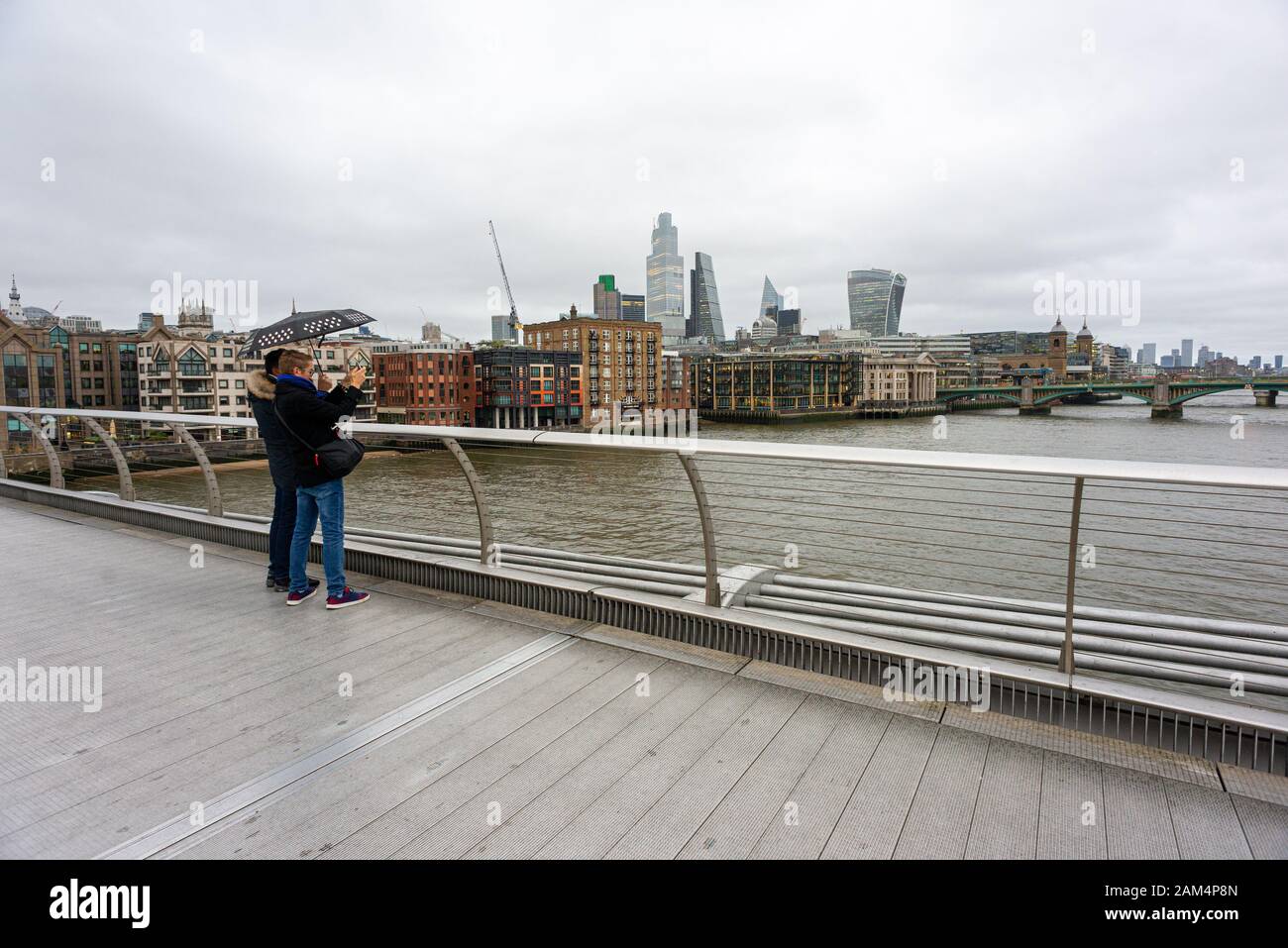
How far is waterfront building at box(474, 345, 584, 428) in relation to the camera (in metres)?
93.8

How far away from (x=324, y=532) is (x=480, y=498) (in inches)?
38.6

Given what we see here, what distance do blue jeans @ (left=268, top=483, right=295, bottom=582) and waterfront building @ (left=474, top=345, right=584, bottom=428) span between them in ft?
288

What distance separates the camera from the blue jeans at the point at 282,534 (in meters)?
4.62

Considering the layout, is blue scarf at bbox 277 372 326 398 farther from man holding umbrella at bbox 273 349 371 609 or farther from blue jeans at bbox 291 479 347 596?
blue jeans at bbox 291 479 347 596

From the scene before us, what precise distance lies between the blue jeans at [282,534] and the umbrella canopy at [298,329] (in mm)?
993

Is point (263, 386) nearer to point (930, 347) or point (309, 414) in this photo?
point (309, 414)

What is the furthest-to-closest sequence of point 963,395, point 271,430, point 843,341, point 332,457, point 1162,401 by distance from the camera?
1. point 843,341
2. point 963,395
3. point 1162,401
4. point 271,430
5. point 332,457

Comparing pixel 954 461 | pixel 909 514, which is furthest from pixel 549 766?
pixel 909 514

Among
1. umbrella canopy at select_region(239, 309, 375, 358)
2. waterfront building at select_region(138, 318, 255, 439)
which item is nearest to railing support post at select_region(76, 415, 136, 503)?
umbrella canopy at select_region(239, 309, 375, 358)

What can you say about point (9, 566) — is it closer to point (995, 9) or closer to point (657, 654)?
point (657, 654)

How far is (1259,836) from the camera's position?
1969 millimetres

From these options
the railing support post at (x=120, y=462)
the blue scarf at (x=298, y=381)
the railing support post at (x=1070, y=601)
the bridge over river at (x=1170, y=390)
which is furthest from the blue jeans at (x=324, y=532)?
the bridge over river at (x=1170, y=390)

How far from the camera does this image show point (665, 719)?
108 inches

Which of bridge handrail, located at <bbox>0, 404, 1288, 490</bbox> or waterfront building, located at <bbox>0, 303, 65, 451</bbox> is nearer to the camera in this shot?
bridge handrail, located at <bbox>0, 404, 1288, 490</bbox>
